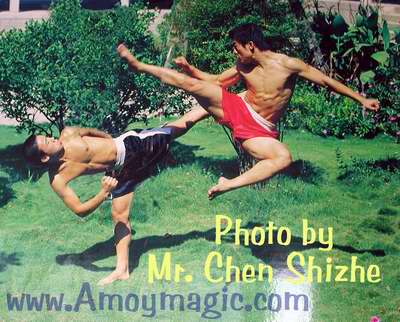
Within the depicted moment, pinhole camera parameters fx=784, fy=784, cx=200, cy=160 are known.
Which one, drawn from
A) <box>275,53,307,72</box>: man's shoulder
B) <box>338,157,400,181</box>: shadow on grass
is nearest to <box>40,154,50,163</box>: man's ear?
<box>275,53,307,72</box>: man's shoulder

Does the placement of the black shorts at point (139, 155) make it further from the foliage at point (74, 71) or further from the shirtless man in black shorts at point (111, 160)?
the foliage at point (74, 71)

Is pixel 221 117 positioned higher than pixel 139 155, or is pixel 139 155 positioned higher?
pixel 221 117

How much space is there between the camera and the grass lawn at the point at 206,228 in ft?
16.2

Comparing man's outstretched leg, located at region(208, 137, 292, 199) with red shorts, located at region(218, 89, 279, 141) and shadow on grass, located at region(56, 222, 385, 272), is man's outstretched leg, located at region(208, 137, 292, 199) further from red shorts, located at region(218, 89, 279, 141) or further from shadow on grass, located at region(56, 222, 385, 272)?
shadow on grass, located at region(56, 222, 385, 272)

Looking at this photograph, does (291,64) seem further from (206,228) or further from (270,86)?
(206,228)

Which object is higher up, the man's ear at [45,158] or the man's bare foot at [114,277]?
the man's ear at [45,158]

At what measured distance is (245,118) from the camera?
505 centimetres

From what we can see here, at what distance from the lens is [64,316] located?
4.87 meters

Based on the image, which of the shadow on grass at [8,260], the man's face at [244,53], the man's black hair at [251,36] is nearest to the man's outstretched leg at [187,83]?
the man's face at [244,53]

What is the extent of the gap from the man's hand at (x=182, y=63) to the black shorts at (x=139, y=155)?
1.40 feet

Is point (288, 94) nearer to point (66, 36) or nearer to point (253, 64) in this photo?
point (253, 64)

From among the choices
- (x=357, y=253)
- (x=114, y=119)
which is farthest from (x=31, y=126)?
(x=357, y=253)

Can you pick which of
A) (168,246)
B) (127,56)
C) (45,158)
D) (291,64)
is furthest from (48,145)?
(291,64)

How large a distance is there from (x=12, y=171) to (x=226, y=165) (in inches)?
58.8
